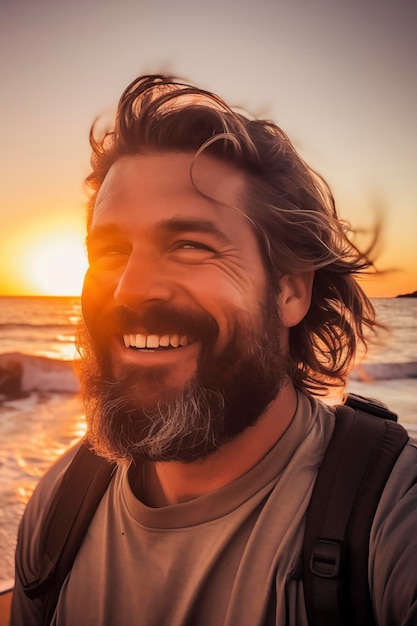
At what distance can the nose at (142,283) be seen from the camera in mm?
1755

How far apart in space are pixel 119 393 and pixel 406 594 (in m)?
1.16

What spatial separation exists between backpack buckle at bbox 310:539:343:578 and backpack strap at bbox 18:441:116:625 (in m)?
0.98

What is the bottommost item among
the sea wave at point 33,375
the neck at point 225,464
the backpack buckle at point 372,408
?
the sea wave at point 33,375

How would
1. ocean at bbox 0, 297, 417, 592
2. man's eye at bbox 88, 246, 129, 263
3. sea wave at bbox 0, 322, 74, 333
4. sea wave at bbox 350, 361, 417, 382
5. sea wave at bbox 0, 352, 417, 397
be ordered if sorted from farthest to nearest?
sea wave at bbox 0, 322, 74, 333 < sea wave at bbox 350, 361, 417, 382 < sea wave at bbox 0, 352, 417, 397 < ocean at bbox 0, 297, 417, 592 < man's eye at bbox 88, 246, 129, 263

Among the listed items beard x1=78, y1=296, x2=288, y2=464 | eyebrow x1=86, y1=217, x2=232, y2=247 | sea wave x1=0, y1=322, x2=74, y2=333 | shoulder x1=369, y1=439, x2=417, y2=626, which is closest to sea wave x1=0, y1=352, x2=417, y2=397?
sea wave x1=0, y1=322, x2=74, y2=333

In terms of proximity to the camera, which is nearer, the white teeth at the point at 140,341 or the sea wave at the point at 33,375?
the white teeth at the point at 140,341

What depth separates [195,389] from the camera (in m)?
1.77

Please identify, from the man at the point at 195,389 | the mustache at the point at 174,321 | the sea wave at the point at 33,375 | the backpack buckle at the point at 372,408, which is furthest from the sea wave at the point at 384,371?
the mustache at the point at 174,321

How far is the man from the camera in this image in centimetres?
157

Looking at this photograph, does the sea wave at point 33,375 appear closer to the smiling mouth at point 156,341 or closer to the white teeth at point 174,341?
the smiling mouth at point 156,341

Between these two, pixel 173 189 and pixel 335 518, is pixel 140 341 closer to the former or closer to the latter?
pixel 173 189

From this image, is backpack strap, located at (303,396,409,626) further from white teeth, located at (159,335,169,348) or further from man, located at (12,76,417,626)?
white teeth, located at (159,335,169,348)

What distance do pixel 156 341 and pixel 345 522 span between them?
89 cm

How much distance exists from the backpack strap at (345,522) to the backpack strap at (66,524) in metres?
0.95
